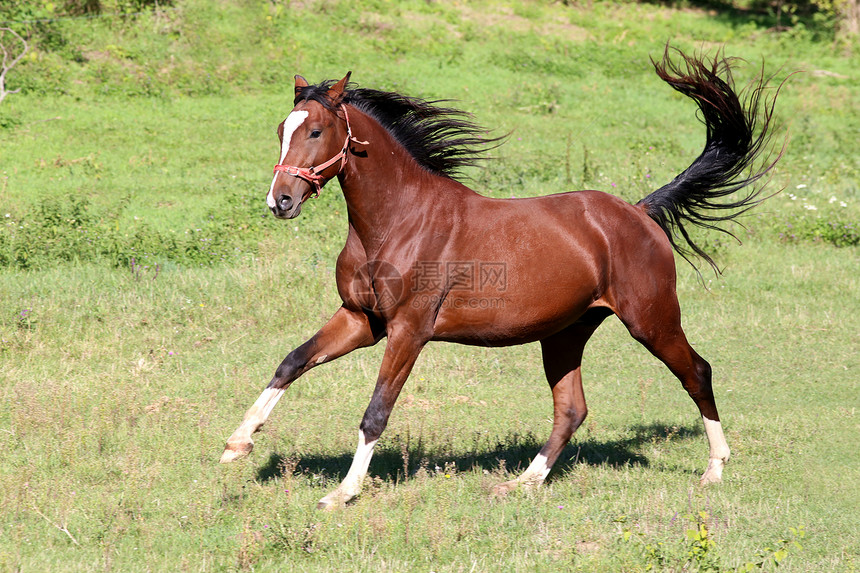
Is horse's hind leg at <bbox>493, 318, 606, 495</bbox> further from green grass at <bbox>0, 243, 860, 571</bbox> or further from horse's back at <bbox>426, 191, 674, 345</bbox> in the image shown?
horse's back at <bbox>426, 191, 674, 345</bbox>

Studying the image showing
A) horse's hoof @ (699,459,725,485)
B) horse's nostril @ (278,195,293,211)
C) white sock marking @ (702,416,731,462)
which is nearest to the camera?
horse's nostril @ (278,195,293,211)

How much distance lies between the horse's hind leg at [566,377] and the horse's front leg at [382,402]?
50.3 inches

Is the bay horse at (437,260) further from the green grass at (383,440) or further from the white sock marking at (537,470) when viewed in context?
the green grass at (383,440)

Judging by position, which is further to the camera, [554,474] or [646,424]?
[646,424]

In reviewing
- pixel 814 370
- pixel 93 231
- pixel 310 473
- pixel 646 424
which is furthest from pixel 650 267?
pixel 93 231

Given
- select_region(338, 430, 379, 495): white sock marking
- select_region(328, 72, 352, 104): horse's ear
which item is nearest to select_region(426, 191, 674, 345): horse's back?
select_region(338, 430, 379, 495): white sock marking

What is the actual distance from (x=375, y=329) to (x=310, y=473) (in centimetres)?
104

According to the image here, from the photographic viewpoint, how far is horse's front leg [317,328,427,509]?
4910 millimetres

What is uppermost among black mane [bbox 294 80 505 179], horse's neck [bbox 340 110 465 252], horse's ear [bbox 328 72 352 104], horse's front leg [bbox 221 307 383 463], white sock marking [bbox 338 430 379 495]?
horse's ear [bbox 328 72 352 104]

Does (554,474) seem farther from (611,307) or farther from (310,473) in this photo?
(310,473)

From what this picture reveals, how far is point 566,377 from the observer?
6066 mm

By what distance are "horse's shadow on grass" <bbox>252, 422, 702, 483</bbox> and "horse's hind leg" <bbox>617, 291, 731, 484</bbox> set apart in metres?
0.54

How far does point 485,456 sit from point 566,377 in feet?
2.53

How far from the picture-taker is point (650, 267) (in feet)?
18.7
